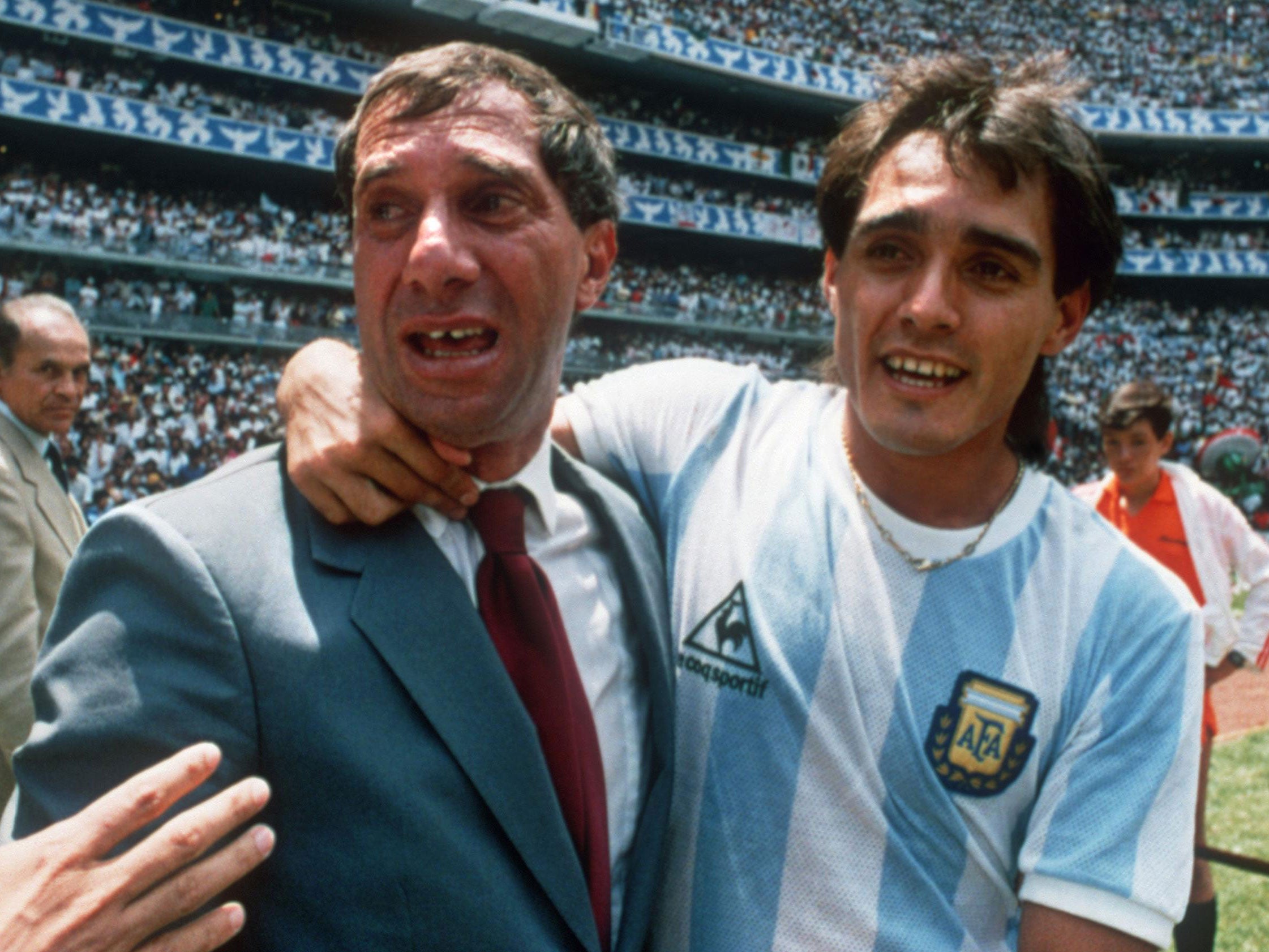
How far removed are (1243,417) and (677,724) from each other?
106 ft

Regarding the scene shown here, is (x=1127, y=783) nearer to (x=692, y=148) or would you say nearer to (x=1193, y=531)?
(x=1193, y=531)

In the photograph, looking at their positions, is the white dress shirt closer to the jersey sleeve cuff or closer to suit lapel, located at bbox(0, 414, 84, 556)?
the jersey sleeve cuff

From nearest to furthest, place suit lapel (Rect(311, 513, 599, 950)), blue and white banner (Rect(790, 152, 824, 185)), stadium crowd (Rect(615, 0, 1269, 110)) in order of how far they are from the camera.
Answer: suit lapel (Rect(311, 513, 599, 950)) → blue and white banner (Rect(790, 152, 824, 185)) → stadium crowd (Rect(615, 0, 1269, 110))

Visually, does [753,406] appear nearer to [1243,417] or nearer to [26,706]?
[26,706]

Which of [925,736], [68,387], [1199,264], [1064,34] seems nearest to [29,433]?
[68,387]

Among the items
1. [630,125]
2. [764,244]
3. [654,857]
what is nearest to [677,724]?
[654,857]

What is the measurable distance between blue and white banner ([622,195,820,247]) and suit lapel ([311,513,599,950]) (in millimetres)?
27440

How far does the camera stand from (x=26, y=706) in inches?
128

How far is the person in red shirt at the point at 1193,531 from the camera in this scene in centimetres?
491

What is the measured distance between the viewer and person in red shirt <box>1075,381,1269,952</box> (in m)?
4.91

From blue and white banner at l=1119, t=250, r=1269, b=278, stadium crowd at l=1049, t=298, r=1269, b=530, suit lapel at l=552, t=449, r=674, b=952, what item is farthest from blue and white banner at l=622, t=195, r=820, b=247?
suit lapel at l=552, t=449, r=674, b=952

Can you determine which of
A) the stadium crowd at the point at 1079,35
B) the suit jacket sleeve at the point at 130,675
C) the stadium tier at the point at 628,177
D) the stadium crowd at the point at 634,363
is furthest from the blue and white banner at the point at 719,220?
the suit jacket sleeve at the point at 130,675

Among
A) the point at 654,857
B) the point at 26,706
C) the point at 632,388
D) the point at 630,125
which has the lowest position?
the point at 26,706

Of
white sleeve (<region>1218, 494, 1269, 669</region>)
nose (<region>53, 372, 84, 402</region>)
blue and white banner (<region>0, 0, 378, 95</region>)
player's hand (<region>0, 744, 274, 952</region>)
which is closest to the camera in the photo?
player's hand (<region>0, 744, 274, 952</region>)
